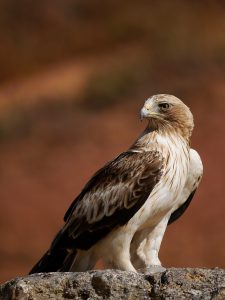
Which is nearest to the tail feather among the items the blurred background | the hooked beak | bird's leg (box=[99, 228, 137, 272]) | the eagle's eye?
bird's leg (box=[99, 228, 137, 272])

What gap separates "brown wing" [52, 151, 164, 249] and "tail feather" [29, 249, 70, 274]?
0.06 meters

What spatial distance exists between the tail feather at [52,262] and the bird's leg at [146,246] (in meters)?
0.45

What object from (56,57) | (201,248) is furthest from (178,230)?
(56,57)

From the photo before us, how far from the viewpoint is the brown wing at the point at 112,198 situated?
906 centimetres

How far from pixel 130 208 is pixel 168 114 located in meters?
0.86

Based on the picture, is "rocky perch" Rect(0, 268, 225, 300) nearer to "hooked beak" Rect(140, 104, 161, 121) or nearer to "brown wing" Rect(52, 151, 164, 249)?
"brown wing" Rect(52, 151, 164, 249)

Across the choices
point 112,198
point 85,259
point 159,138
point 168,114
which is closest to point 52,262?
point 85,259

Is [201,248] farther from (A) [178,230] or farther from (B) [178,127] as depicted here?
(B) [178,127]

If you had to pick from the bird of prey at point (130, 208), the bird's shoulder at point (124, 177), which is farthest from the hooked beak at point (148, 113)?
the bird's shoulder at point (124, 177)

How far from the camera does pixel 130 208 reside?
9.06 m

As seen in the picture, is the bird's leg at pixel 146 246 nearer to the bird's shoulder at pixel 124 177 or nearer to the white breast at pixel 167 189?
the white breast at pixel 167 189

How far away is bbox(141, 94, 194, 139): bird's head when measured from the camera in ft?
31.3

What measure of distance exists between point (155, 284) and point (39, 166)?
1301 centimetres

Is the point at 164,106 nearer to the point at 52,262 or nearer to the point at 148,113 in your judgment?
the point at 148,113
